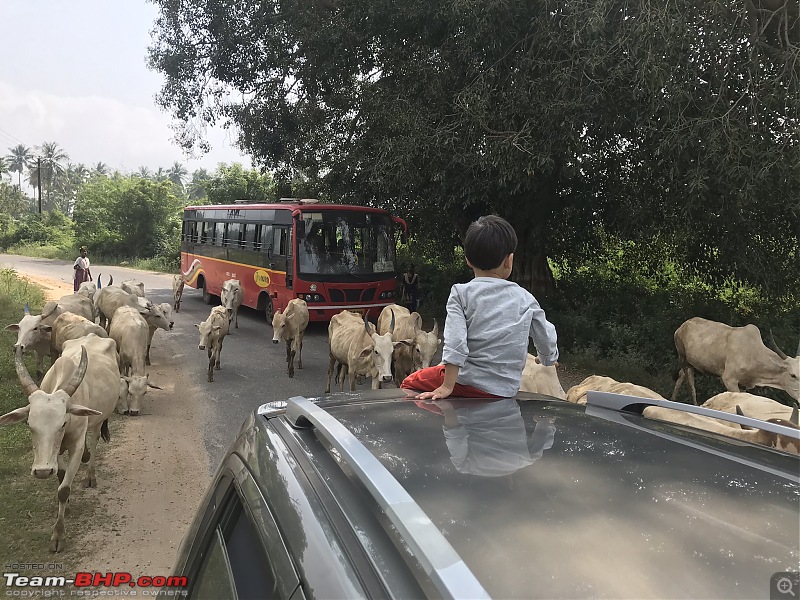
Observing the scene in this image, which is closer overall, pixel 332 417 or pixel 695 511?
pixel 695 511

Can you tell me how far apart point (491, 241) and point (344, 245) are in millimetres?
10479

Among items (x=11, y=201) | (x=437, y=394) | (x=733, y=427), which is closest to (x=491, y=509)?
(x=437, y=394)

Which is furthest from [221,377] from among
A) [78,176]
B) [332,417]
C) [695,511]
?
[78,176]

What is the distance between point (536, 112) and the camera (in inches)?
366

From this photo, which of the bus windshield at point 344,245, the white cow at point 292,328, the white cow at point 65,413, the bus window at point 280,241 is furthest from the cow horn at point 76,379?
the bus window at point 280,241

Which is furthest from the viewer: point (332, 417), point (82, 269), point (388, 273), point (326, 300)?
point (82, 269)

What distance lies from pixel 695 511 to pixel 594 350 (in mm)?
9730

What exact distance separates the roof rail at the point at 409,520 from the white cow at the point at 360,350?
5.60m

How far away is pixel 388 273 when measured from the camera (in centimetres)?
1368

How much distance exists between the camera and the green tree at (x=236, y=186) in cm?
3100

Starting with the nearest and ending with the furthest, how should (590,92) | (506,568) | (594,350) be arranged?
(506,568) → (590,92) → (594,350)

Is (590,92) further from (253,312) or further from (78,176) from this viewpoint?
(78,176)

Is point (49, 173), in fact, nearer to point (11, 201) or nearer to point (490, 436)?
point (11, 201)

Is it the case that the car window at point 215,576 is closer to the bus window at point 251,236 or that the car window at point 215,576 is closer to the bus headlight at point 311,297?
the bus headlight at point 311,297
